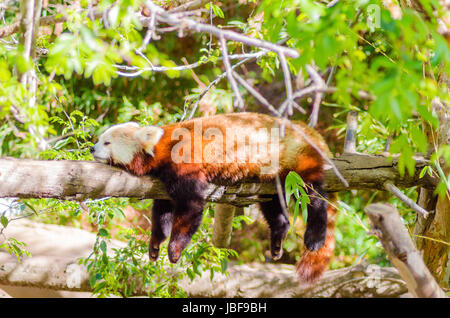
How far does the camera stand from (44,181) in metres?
2.30

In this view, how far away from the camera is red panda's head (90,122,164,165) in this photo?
2.93m

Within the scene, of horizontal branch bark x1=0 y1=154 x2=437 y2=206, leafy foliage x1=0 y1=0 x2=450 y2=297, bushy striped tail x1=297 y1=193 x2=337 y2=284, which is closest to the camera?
leafy foliage x1=0 y1=0 x2=450 y2=297

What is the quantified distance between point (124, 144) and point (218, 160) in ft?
2.03

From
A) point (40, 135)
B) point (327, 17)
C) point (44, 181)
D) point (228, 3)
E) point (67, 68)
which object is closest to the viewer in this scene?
point (327, 17)

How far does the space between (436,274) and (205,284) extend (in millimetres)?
1781

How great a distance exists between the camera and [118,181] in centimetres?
255

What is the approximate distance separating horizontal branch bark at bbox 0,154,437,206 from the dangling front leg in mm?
435

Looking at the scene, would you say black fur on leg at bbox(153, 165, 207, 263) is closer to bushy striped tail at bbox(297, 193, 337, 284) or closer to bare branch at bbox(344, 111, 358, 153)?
bushy striped tail at bbox(297, 193, 337, 284)

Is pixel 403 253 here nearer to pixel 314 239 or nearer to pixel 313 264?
pixel 314 239

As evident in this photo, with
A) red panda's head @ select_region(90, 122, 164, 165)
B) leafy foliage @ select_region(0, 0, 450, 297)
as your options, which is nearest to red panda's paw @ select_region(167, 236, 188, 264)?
leafy foliage @ select_region(0, 0, 450, 297)

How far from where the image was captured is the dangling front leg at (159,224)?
3213 millimetres
